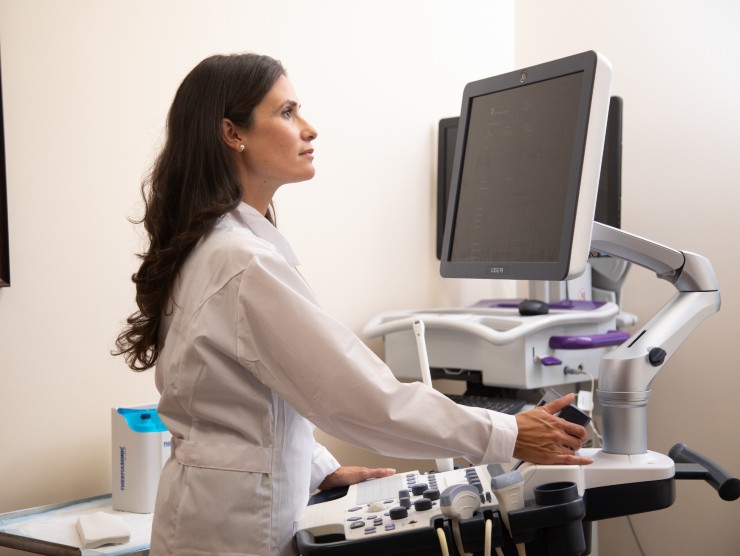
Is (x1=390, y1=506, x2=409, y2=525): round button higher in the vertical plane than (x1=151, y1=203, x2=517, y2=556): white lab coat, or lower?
lower

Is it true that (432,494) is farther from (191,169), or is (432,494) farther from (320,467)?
(191,169)

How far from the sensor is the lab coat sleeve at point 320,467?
59.8 inches

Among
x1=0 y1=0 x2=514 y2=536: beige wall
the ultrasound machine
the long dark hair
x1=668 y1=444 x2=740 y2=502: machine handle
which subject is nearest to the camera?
the ultrasound machine

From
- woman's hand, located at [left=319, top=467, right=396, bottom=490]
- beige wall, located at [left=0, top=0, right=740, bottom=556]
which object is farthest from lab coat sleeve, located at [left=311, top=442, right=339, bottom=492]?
beige wall, located at [left=0, top=0, right=740, bottom=556]

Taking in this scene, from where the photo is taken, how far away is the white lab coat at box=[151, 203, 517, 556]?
3.82 feet

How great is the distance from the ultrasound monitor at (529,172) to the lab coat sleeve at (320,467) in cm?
40

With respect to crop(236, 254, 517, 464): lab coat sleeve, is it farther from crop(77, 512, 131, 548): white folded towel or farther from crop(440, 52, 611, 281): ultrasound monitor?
crop(77, 512, 131, 548): white folded towel

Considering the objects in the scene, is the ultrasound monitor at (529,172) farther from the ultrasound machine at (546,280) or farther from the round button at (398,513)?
the round button at (398,513)

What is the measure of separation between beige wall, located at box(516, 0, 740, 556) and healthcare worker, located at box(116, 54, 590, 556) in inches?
59.9

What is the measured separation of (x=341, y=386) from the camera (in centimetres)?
115

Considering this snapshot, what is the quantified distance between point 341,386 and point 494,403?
1.06m

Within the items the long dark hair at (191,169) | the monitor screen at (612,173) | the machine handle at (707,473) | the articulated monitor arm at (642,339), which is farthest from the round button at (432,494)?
the monitor screen at (612,173)

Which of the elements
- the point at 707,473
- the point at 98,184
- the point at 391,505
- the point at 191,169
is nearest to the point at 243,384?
the point at 391,505

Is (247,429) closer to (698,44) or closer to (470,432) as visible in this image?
(470,432)
